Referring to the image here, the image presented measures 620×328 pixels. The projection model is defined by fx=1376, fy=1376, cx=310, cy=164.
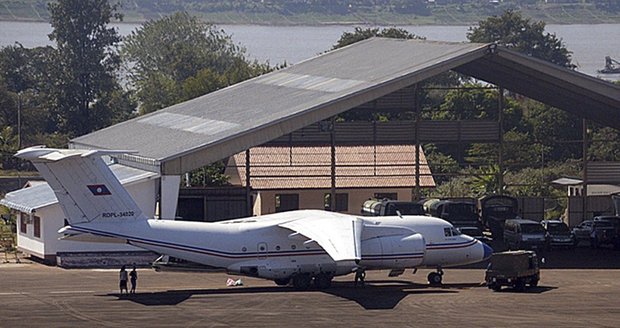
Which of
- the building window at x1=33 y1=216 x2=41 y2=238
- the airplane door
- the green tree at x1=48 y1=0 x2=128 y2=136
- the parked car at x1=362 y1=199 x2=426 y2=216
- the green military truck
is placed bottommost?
the green military truck

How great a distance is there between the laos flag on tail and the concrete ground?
3.21 metres

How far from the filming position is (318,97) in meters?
57.1

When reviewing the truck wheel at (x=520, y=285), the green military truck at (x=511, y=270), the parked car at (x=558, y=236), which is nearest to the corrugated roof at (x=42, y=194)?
the green military truck at (x=511, y=270)

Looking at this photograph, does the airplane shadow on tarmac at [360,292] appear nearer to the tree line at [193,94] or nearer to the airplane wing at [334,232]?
the airplane wing at [334,232]

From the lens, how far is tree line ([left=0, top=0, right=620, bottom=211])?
87.9 m

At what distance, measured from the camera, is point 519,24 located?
482 feet

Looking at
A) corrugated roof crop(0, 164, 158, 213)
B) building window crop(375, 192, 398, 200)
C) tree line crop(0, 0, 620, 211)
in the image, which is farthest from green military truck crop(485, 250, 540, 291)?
building window crop(375, 192, 398, 200)

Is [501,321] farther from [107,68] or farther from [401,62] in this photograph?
[107,68]

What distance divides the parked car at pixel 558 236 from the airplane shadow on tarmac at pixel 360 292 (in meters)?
11.4

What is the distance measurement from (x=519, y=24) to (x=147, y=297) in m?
109

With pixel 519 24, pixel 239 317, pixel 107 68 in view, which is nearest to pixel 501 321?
pixel 239 317

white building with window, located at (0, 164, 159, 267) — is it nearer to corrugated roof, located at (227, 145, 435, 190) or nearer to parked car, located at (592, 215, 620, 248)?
corrugated roof, located at (227, 145, 435, 190)

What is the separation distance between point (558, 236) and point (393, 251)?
47.5 ft

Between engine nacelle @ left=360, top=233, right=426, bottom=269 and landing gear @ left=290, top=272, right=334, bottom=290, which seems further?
engine nacelle @ left=360, top=233, right=426, bottom=269
